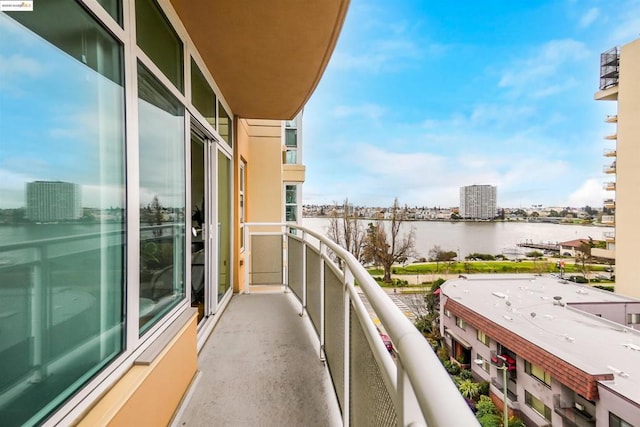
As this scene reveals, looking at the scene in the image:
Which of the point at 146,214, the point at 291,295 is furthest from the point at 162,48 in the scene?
the point at 291,295

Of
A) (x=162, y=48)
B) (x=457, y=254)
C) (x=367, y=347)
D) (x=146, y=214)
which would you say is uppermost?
(x=162, y=48)

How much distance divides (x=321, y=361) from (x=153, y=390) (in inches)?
53.8

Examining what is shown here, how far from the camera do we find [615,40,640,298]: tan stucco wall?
73.0 feet

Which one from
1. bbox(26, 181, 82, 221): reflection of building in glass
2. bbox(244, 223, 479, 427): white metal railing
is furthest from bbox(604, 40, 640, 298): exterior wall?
bbox(26, 181, 82, 221): reflection of building in glass

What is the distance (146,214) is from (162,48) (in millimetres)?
1170

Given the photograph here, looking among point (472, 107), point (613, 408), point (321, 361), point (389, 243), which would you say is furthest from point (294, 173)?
point (472, 107)

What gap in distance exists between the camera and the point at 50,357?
99 centimetres

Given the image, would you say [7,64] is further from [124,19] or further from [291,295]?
[291,295]

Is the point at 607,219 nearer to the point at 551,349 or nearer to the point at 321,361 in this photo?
the point at 551,349

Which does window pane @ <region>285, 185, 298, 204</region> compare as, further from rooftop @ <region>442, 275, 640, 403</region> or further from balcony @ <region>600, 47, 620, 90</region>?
balcony @ <region>600, 47, 620, 90</region>

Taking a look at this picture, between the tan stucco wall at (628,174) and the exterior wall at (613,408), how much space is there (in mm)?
17902

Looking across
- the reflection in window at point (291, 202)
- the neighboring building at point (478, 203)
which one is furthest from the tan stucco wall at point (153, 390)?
the neighboring building at point (478, 203)

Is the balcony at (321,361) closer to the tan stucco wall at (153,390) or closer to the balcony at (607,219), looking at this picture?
the tan stucco wall at (153,390)

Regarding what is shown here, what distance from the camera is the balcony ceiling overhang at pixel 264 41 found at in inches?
88.0
